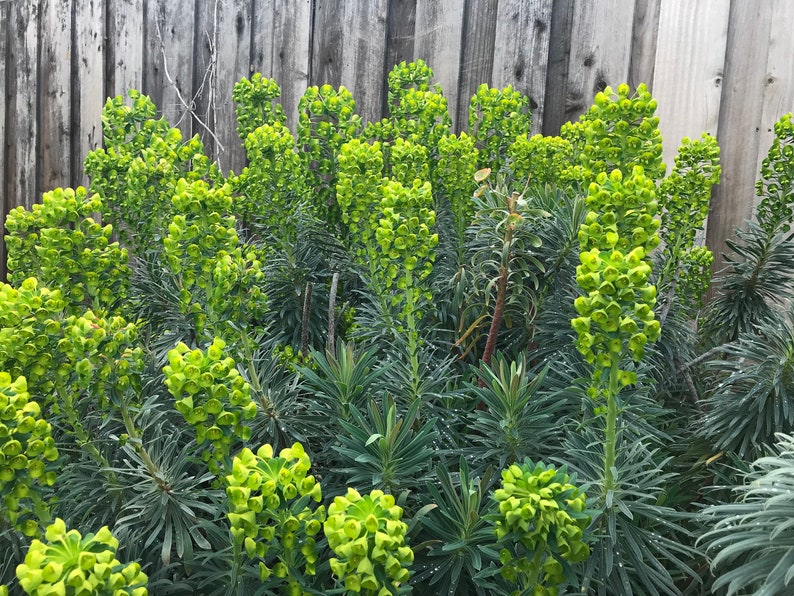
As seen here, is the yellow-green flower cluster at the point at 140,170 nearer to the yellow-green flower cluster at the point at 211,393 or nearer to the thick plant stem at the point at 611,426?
the yellow-green flower cluster at the point at 211,393

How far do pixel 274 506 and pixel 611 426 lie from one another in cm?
48

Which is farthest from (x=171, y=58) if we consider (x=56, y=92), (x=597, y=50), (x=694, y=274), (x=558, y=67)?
(x=694, y=274)

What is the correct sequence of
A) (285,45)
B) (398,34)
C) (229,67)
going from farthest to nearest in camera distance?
(229,67) → (285,45) → (398,34)

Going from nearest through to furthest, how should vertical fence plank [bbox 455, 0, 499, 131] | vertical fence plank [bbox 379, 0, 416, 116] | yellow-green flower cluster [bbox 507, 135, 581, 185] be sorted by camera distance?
yellow-green flower cluster [bbox 507, 135, 581, 185], vertical fence plank [bbox 455, 0, 499, 131], vertical fence plank [bbox 379, 0, 416, 116]

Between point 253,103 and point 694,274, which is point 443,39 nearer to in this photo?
point 253,103

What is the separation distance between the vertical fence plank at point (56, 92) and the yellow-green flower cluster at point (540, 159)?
327 cm

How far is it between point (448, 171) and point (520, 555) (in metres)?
1.00

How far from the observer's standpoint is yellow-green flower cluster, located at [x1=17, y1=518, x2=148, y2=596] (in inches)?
25.3

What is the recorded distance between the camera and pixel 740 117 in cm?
222

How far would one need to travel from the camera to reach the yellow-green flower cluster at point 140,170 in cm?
166

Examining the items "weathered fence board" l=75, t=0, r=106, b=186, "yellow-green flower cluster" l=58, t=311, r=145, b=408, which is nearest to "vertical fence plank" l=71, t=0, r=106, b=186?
"weathered fence board" l=75, t=0, r=106, b=186

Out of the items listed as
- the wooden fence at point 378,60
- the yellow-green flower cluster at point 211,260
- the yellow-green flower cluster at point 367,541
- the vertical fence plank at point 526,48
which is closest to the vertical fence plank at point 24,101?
the wooden fence at point 378,60

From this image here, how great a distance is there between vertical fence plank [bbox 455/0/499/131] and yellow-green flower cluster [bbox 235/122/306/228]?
129cm

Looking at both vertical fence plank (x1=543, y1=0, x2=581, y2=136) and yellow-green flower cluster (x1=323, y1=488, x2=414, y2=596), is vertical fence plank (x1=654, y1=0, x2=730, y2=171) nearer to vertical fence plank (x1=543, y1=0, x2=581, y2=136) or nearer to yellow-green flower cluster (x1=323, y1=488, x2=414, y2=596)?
vertical fence plank (x1=543, y1=0, x2=581, y2=136)
